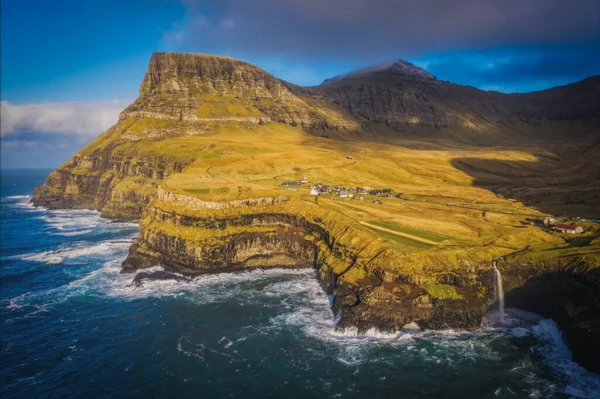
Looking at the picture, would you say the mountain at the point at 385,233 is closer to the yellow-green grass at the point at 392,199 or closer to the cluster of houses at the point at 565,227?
the yellow-green grass at the point at 392,199

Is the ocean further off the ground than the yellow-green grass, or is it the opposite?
the yellow-green grass

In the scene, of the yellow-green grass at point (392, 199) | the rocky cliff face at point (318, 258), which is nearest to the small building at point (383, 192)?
the yellow-green grass at point (392, 199)

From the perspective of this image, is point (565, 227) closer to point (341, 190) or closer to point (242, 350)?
point (341, 190)

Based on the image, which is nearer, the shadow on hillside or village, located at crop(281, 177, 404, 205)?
the shadow on hillside

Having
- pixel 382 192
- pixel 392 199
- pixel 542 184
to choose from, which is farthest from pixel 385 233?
pixel 542 184

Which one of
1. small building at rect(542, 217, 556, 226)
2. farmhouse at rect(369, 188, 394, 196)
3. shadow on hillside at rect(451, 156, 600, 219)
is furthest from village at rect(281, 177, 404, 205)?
small building at rect(542, 217, 556, 226)

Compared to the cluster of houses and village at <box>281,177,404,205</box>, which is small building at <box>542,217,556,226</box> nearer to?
the cluster of houses

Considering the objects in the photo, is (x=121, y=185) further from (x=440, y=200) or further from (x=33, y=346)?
(x=440, y=200)
